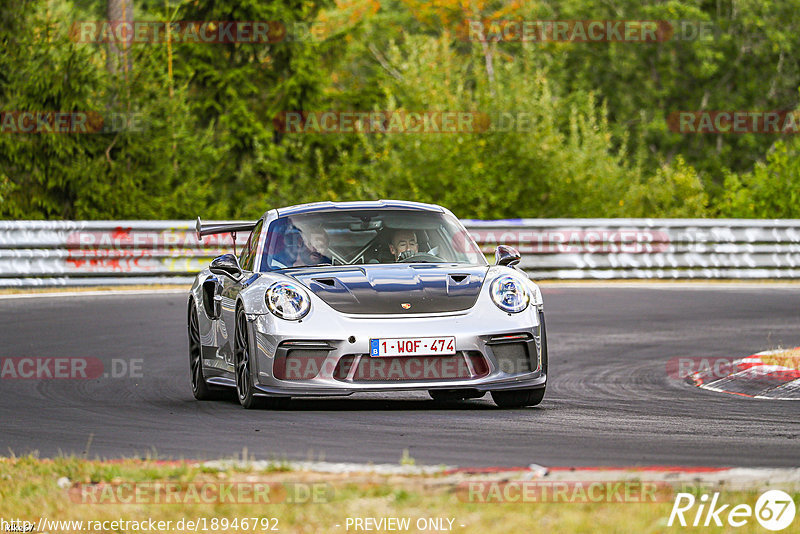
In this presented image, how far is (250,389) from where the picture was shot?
9586mm

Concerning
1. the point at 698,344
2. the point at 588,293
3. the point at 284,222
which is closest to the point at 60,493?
the point at 284,222

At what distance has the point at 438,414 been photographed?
9.33 m

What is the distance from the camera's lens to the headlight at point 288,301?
9.30 meters

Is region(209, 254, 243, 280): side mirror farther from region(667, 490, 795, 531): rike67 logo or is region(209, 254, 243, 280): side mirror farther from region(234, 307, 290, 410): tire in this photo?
region(667, 490, 795, 531): rike67 logo

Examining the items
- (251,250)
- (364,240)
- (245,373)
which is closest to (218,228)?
(251,250)

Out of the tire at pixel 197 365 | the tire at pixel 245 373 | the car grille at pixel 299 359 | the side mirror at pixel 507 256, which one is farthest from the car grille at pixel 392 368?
the tire at pixel 197 365

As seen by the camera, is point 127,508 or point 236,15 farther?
point 236,15

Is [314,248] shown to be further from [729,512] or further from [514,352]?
[729,512]

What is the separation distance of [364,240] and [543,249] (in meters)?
13.8

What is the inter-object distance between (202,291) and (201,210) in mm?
18280

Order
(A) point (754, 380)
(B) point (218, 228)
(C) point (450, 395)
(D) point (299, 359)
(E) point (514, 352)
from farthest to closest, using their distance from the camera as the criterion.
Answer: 1. (A) point (754, 380)
2. (B) point (218, 228)
3. (C) point (450, 395)
4. (E) point (514, 352)
5. (D) point (299, 359)

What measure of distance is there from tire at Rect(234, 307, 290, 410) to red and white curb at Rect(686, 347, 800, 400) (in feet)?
12.0

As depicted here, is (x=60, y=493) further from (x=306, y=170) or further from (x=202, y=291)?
(x=306, y=170)

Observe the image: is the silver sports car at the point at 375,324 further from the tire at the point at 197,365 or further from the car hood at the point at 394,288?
the tire at the point at 197,365
